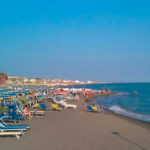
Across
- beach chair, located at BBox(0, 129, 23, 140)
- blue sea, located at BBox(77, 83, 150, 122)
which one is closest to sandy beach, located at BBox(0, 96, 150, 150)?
beach chair, located at BBox(0, 129, 23, 140)

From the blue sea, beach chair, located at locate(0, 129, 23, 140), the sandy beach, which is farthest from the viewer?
the blue sea

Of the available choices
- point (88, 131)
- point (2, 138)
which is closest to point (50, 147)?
point (2, 138)

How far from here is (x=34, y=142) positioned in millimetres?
5898

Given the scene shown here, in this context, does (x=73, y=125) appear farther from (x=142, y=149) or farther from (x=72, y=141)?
(x=142, y=149)

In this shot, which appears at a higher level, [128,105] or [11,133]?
[11,133]

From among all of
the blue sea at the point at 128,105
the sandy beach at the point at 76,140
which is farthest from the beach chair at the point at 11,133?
the blue sea at the point at 128,105

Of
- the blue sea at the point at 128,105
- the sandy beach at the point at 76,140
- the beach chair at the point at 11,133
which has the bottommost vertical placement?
the blue sea at the point at 128,105

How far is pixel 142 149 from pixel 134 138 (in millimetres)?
1141

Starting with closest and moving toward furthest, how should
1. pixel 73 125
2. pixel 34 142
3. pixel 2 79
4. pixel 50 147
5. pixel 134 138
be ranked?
1. pixel 50 147
2. pixel 34 142
3. pixel 134 138
4. pixel 73 125
5. pixel 2 79

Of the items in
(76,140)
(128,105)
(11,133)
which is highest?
(11,133)

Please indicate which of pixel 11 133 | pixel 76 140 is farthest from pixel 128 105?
pixel 11 133

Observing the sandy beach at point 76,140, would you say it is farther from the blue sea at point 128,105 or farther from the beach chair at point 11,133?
the blue sea at point 128,105

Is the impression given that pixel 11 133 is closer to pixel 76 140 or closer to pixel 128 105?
pixel 76 140

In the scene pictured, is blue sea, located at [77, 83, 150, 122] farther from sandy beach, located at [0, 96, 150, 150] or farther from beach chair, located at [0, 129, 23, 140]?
beach chair, located at [0, 129, 23, 140]
